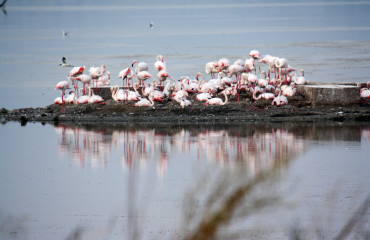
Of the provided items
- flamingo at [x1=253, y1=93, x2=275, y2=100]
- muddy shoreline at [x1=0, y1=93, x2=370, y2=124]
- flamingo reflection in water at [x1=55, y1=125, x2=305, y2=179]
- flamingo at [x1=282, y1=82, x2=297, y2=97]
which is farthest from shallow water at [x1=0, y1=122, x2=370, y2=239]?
flamingo at [x1=282, y1=82, x2=297, y2=97]

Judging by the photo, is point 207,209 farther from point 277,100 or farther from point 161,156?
point 277,100

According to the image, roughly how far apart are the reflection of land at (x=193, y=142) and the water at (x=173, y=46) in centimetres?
285

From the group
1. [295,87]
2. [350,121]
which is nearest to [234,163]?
[350,121]

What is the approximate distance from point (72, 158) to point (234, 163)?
219cm

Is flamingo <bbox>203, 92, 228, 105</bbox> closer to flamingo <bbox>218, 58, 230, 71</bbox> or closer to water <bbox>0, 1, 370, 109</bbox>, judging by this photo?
flamingo <bbox>218, 58, 230, 71</bbox>

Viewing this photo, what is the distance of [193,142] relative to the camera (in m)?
11.2

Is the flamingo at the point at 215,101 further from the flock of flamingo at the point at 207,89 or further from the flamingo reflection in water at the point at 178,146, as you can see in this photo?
the flamingo reflection in water at the point at 178,146

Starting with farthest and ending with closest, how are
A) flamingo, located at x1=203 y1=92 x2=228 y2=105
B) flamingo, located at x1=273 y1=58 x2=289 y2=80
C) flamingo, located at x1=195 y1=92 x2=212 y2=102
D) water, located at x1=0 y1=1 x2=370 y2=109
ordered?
water, located at x1=0 y1=1 x2=370 y2=109, flamingo, located at x1=273 y1=58 x2=289 y2=80, flamingo, located at x1=195 y1=92 x2=212 y2=102, flamingo, located at x1=203 y1=92 x2=228 y2=105

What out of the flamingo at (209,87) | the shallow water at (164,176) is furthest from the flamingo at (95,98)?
the flamingo at (209,87)

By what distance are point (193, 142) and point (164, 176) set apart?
2.62 m

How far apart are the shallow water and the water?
11.2 feet

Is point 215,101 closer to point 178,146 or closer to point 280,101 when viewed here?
point 280,101

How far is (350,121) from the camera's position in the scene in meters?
13.5

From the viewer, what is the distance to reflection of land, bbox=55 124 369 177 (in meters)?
9.77
